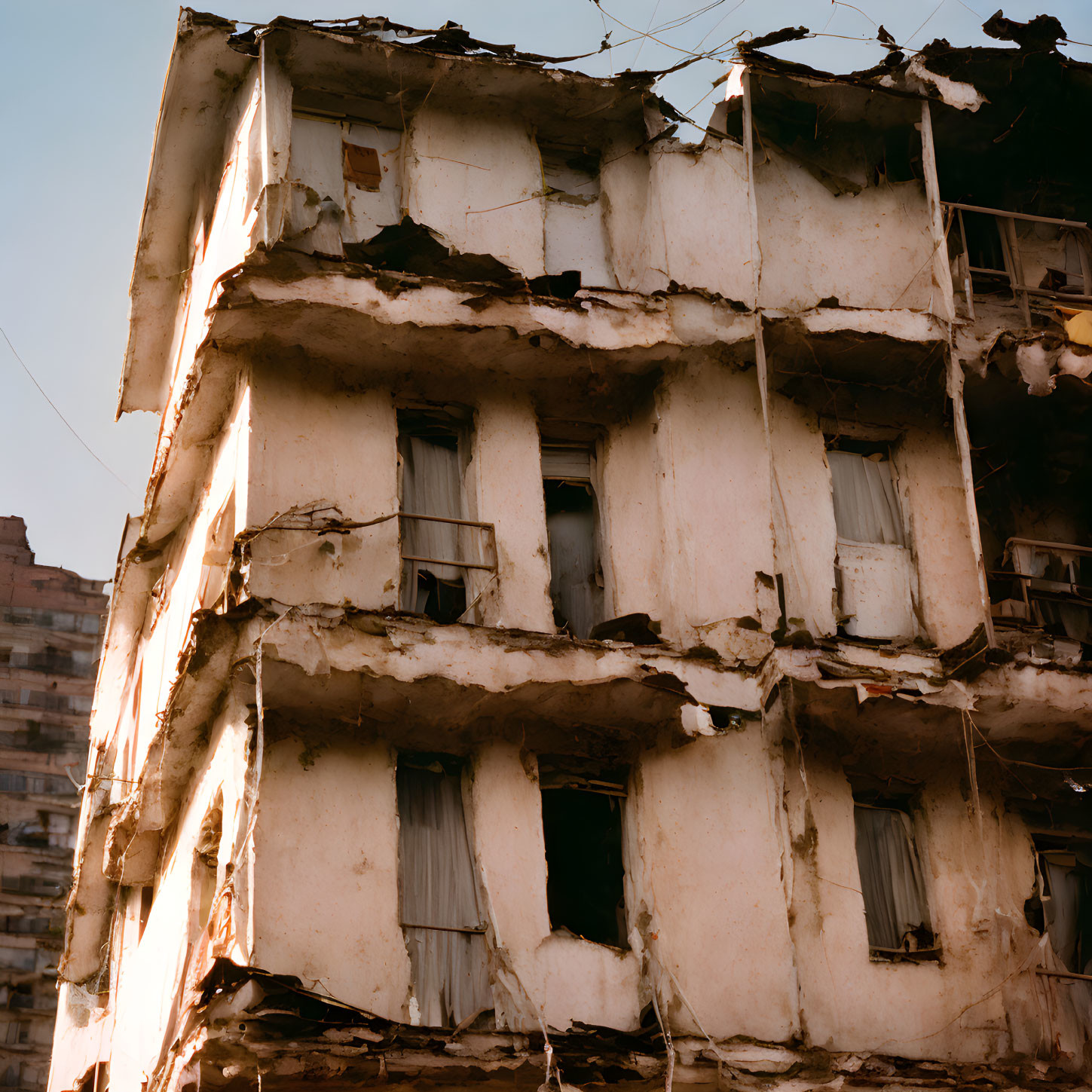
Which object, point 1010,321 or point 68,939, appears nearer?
point 1010,321

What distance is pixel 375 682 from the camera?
1291 cm

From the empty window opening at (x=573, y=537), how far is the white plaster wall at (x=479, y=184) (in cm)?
190

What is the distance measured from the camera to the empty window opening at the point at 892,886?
1373 centimetres

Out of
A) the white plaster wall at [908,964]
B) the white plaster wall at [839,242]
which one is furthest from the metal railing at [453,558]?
the white plaster wall at [839,242]

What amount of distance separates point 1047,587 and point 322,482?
7343 mm

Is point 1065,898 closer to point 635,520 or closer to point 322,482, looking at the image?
point 635,520

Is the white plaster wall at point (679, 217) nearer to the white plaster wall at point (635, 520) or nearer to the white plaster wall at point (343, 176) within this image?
the white plaster wall at point (635, 520)

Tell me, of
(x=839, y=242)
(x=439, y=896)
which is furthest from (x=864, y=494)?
(x=439, y=896)

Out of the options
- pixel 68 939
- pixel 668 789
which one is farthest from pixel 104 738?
pixel 668 789

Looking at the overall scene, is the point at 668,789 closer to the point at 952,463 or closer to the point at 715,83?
the point at 952,463

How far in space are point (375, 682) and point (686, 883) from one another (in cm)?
311

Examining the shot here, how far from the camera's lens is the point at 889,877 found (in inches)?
552

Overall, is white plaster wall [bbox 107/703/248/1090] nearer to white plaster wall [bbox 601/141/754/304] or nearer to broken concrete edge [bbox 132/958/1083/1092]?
broken concrete edge [bbox 132/958/1083/1092]

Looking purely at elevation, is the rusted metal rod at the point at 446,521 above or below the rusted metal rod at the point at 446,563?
above
